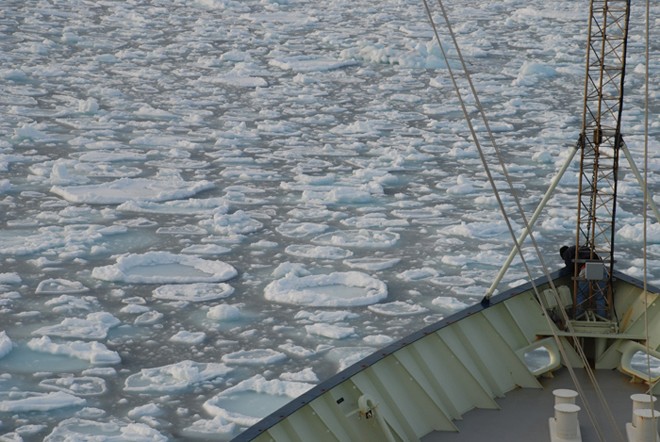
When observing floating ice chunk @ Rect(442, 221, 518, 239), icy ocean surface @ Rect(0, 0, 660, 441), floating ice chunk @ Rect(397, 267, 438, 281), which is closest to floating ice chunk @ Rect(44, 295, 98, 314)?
icy ocean surface @ Rect(0, 0, 660, 441)

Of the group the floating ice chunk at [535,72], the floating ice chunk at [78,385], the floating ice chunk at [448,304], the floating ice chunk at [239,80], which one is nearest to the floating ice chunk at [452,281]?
the floating ice chunk at [448,304]

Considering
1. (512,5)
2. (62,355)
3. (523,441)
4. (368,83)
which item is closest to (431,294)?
(62,355)

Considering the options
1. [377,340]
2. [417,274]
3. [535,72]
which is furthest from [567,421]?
[535,72]

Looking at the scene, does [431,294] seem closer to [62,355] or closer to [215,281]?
[215,281]

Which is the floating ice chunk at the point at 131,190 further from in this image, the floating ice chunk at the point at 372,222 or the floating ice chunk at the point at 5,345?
the floating ice chunk at the point at 5,345

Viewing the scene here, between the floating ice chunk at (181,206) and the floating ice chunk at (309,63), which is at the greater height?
the floating ice chunk at (181,206)

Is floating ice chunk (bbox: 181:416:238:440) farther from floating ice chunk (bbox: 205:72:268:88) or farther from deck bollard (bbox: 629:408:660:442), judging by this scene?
floating ice chunk (bbox: 205:72:268:88)
